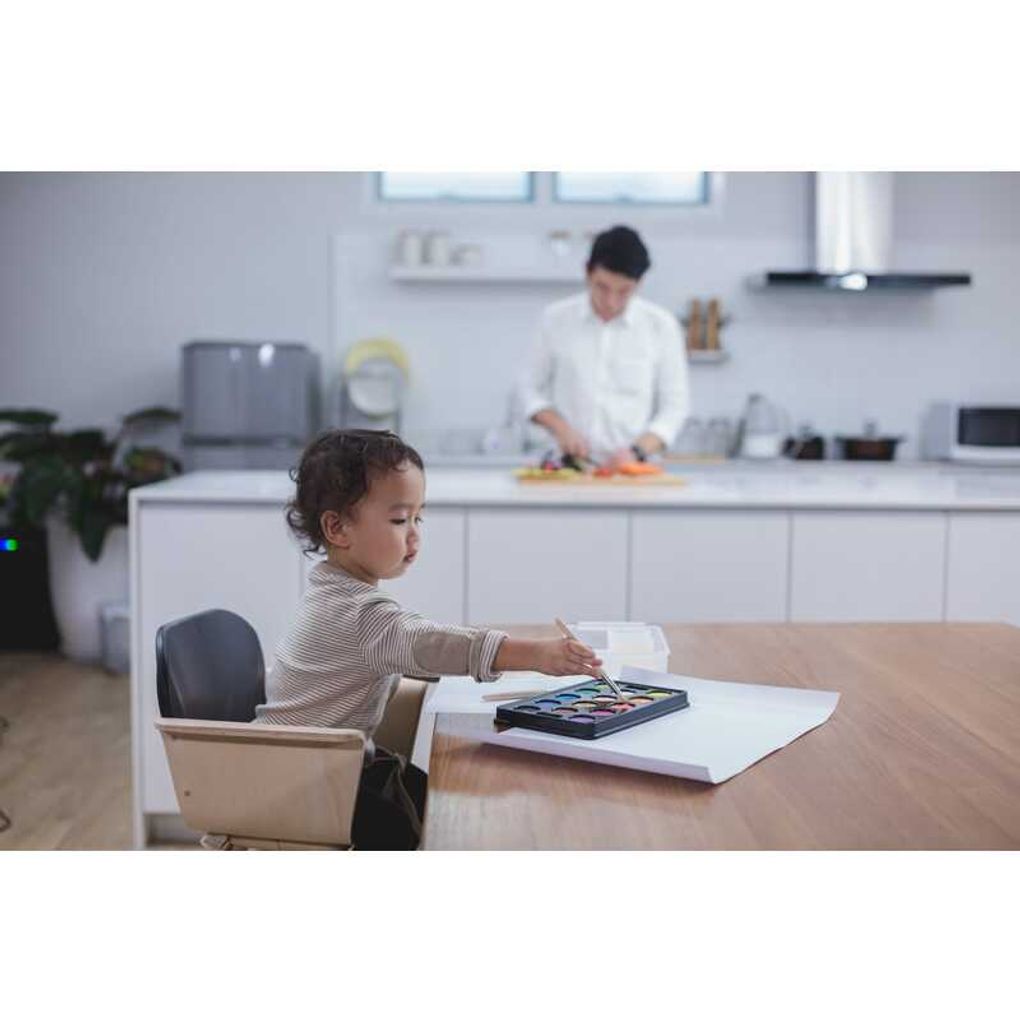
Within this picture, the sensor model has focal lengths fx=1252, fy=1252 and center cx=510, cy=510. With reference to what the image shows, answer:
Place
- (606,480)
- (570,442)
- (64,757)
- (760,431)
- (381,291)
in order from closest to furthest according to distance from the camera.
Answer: (606,480) < (64,757) < (570,442) < (760,431) < (381,291)

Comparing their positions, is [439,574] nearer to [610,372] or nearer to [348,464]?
[348,464]

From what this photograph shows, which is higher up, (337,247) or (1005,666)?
(337,247)

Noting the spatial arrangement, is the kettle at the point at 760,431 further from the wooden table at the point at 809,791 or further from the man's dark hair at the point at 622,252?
the wooden table at the point at 809,791

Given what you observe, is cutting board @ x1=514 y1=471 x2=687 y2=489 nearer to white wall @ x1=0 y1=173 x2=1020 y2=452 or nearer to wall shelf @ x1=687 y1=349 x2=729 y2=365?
wall shelf @ x1=687 y1=349 x2=729 y2=365

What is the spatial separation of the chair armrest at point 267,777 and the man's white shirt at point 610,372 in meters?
2.72

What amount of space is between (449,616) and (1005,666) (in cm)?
141

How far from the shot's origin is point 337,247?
5.32 m

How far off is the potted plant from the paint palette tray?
3736 millimetres

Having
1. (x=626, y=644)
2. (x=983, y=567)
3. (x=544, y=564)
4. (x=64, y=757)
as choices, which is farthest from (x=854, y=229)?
(x=626, y=644)

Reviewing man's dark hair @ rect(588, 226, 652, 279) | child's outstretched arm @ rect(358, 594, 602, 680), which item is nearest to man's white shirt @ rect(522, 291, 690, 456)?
man's dark hair @ rect(588, 226, 652, 279)

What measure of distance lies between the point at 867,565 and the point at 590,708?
173 cm

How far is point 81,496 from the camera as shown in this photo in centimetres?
471
